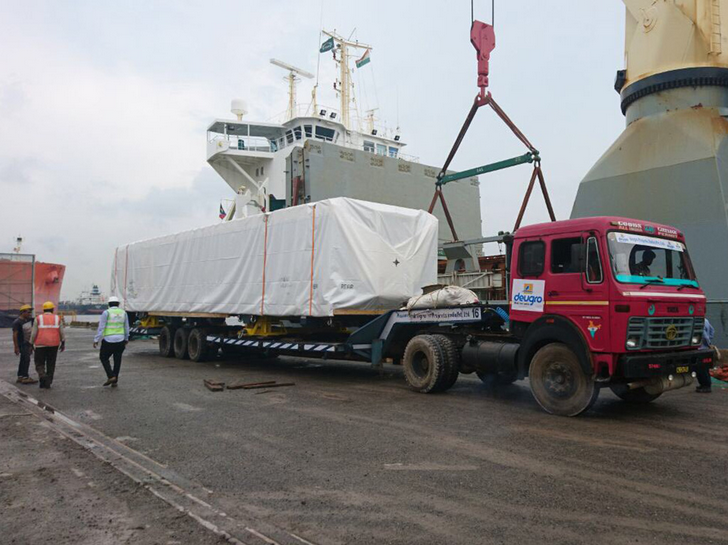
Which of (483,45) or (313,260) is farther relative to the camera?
(483,45)

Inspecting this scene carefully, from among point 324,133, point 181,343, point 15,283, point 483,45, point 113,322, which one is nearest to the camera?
point 113,322

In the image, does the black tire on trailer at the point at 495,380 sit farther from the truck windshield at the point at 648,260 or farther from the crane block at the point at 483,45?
the crane block at the point at 483,45

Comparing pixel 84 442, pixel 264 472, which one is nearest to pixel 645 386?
pixel 264 472

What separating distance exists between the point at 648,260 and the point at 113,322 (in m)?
8.93

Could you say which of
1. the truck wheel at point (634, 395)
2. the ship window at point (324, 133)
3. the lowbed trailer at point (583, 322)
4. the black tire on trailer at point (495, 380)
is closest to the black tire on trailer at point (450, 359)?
the lowbed trailer at point (583, 322)

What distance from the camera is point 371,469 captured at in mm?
4832

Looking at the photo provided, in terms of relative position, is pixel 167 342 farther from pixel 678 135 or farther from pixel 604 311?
pixel 678 135

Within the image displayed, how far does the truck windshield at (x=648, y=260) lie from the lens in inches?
262

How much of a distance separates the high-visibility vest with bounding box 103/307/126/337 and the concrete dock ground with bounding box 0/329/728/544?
1.57m

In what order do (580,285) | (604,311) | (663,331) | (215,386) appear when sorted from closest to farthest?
(604,311), (663,331), (580,285), (215,386)

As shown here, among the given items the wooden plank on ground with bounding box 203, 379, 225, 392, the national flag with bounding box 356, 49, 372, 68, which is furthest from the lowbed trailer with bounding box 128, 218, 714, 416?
the national flag with bounding box 356, 49, 372, 68

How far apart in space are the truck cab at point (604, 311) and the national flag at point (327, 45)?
29232mm

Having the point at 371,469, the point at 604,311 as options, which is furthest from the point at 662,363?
the point at 371,469

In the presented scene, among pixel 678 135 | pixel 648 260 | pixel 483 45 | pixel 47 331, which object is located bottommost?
pixel 47 331
